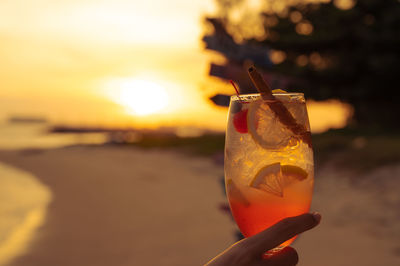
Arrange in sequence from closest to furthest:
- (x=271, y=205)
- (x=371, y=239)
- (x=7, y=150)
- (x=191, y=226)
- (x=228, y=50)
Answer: (x=271, y=205)
(x=228, y=50)
(x=371, y=239)
(x=191, y=226)
(x=7, y=150)

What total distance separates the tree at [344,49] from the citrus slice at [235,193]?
1402cm

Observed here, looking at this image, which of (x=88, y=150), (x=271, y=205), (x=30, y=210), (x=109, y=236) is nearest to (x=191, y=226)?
(x=109, y=236)

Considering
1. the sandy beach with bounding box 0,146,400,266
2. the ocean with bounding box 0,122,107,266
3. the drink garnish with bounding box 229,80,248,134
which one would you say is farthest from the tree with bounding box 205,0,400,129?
the drink garnish with bounding box 229,80,248,134

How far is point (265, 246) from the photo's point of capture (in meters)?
1.18

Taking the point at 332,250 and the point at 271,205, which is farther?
the point at 332,250

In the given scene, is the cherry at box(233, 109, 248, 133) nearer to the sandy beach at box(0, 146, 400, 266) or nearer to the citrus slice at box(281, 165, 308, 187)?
the citrus slice at box(281, 165, 308, 187)

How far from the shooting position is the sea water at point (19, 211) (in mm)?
5508

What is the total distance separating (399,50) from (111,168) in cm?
1287

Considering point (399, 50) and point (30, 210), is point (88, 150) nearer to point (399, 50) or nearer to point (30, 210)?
point (30, 210)

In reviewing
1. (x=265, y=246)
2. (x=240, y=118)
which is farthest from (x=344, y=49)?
(x=265, y=246)

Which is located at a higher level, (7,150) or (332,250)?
(7,150)

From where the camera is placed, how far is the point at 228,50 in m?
2.62

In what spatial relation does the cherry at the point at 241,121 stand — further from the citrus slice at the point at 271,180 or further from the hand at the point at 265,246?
the hand at the point at 265,246

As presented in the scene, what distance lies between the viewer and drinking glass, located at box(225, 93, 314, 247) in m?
1.40
